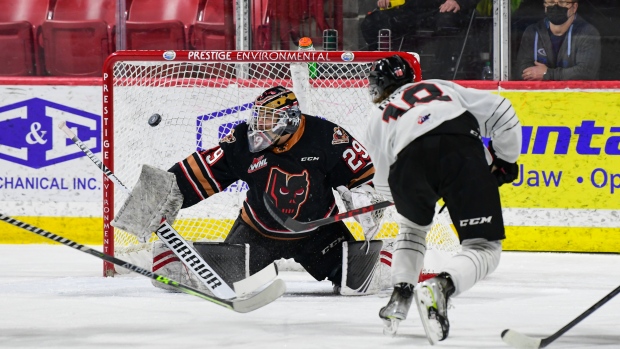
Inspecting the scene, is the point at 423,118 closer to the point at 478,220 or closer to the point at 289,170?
the point at 478,220

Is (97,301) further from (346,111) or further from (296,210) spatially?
(346,111)

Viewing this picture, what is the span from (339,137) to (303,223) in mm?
349

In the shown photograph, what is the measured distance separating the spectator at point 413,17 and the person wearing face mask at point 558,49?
357 mm

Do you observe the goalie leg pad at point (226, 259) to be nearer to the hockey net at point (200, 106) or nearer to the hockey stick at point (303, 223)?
the hockey stick at point (303, 223)

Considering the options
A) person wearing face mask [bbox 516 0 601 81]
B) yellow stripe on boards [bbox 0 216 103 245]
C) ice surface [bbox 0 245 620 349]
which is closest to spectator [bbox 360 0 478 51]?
person wearing face mask [bbox 516 0 601 81]

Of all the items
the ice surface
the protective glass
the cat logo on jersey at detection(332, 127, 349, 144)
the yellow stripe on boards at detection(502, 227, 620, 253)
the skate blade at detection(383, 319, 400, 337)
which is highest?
the protective glass

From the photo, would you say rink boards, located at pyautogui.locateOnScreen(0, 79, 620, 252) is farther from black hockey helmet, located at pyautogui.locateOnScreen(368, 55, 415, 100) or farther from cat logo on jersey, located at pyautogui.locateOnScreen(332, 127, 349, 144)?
black hockey helmet, located at pyautogui.locateOnScreen(368, 55, 415, 100)

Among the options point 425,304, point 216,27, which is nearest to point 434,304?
point 425,304

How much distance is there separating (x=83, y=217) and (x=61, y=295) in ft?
5.94

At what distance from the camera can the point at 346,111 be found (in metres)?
4.99

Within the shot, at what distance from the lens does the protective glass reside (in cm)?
380

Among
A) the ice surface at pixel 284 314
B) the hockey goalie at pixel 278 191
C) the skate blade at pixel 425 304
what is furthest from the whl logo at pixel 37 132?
the skate blade at pixel 425 304

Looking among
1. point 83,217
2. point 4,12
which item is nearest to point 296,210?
point 83,217

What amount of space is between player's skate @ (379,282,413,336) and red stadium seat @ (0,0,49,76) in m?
3.51
